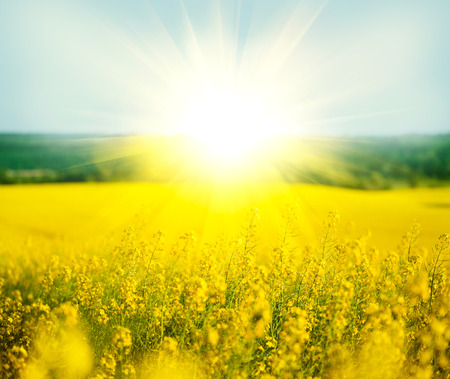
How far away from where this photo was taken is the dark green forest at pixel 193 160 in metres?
17.5

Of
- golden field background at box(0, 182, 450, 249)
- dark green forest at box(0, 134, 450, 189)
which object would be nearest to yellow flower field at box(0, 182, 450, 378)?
golden field background at box(0, 182, 450, 249)

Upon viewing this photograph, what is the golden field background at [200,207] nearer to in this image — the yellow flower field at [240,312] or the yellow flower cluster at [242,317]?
the yellow flower field at [240,312]

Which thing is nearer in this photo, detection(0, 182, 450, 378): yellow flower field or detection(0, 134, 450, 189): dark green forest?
detection(0, 182, 450, 378): yellow flower field

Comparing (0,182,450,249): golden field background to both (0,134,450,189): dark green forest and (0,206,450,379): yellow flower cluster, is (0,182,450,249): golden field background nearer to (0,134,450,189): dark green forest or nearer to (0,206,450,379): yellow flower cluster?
(0,134,450,189): dark green forest

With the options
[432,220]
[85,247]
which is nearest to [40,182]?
[85,247]

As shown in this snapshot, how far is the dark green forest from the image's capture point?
1748 cm

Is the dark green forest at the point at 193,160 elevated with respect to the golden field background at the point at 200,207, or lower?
elevated

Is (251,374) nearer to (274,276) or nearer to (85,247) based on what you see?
(274,276)

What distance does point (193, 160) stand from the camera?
21.8 meters

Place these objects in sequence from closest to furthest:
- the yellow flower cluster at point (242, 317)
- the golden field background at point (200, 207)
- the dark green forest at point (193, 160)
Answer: the yellow flower cluster at point (242, 317) < the golden field background at point (200, 207) < the dark green forest at point (193, 160)

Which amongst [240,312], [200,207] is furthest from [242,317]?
[200,207]

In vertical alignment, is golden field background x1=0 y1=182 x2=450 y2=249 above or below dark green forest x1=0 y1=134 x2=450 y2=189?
below

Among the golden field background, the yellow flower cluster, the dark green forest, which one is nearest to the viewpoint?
the yellow flower cluster

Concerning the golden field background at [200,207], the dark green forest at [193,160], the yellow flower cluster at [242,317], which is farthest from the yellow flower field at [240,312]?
the dark green forest at [193,160]
